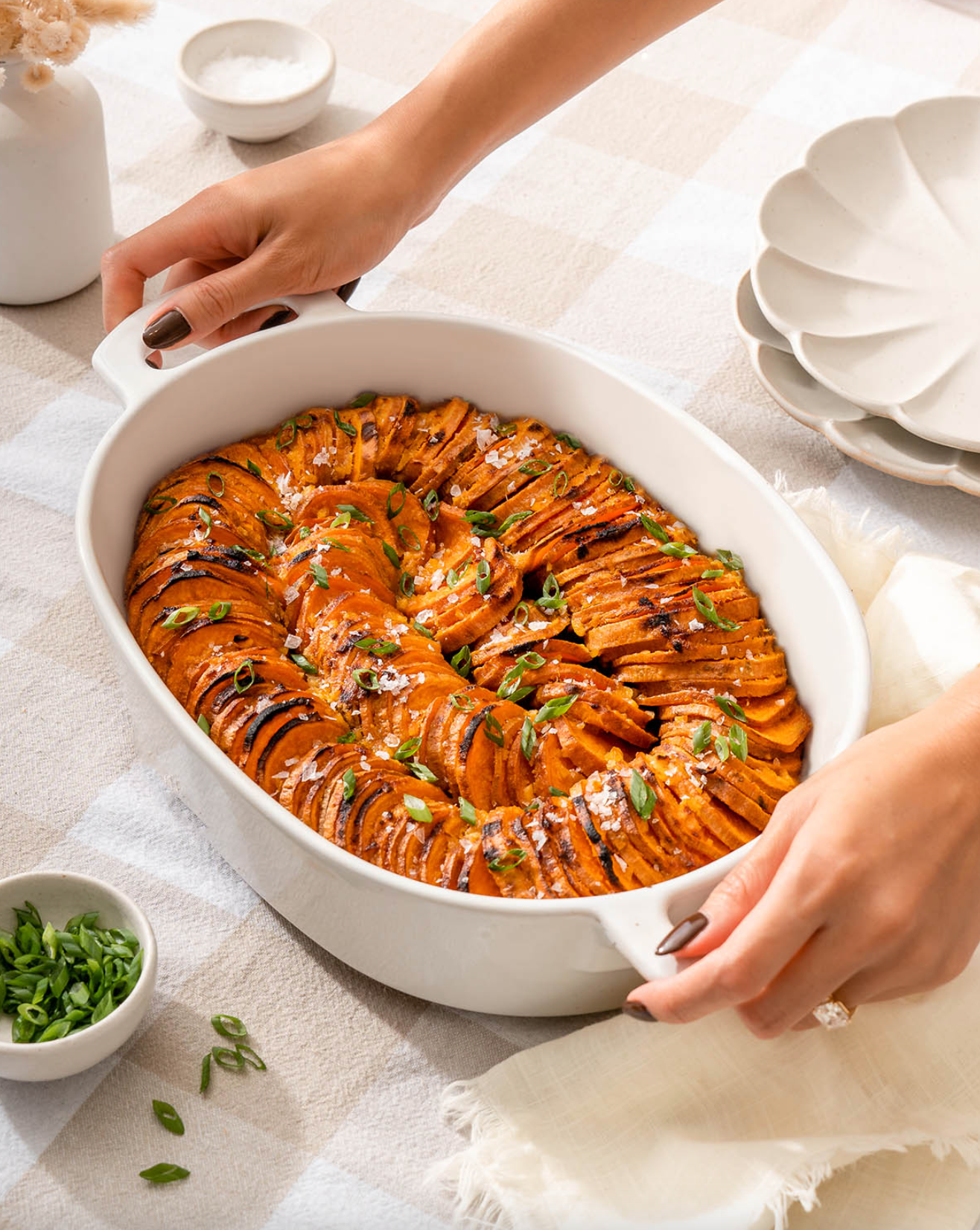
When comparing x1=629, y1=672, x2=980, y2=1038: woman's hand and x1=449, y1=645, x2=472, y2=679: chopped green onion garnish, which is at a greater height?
x1=629, y1=672, x2=980, y2=1038: woman's hand

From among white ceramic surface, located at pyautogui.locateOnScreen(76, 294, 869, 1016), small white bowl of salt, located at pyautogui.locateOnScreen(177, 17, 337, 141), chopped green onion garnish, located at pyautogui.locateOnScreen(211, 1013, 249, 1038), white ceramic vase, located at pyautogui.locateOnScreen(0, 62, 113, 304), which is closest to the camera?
white ceramic surface, located at pyautogui.locateOnScreen(76, 294, 869, 1016)

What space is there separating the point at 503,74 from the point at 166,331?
1013 millimetres

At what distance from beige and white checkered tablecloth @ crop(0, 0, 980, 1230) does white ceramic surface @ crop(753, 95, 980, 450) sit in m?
0.28

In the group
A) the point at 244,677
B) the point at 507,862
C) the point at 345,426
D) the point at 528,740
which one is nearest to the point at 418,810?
the point at 507,862

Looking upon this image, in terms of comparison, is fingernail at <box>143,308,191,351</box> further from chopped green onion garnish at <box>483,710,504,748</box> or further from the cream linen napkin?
the cream linen napkin

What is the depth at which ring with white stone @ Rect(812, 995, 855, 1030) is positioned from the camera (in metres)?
1.78

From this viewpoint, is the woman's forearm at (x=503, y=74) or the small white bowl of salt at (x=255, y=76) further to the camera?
the small white bowl of salt at (x=255, y=76)

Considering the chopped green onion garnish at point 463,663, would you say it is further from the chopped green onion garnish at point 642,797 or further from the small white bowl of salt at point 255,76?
the small white bowl of salt at point 255,76

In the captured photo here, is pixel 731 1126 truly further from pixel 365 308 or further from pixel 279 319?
pixel 365 308

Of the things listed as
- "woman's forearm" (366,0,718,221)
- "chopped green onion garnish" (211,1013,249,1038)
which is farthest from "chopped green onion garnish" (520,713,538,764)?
"woman's forearm" (366,0,718,221)

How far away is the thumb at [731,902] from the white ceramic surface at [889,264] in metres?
1.39

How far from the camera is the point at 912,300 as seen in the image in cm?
319

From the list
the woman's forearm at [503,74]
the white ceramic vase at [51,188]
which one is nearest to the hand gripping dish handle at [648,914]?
the woman's forearm at [503,74]

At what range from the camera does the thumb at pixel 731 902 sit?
1.75m
